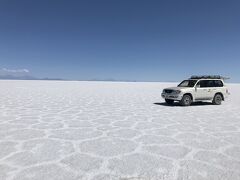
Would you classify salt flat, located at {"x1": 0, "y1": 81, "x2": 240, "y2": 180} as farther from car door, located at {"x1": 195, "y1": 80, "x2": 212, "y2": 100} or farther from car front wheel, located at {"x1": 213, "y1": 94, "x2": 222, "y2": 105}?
car front wheel, located at {"x1": 213, "y1": 94, "x2": 222, "y2": 105}

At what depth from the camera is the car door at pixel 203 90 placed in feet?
51.4

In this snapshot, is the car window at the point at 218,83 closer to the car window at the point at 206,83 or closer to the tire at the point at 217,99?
the car window at the point at 206,83

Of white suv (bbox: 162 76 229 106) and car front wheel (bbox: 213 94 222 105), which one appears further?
car front wheel (bbox: 213 94 222 105)

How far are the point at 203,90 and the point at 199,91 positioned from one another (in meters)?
0.38

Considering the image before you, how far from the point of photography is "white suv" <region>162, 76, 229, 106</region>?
50.1ft

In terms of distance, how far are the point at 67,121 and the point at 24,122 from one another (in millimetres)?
1670

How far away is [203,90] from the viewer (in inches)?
624

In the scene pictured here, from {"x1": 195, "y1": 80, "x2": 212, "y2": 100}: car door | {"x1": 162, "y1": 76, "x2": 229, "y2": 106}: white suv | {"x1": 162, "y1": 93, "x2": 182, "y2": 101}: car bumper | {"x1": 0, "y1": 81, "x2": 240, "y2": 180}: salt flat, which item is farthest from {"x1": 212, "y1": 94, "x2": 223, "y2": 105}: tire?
{"x1": 0, "y1": 81, "x2": 240, "y2": 180}: salt flat

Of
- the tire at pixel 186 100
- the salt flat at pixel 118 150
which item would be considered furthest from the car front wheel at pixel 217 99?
the salt flat at pixel 118 150

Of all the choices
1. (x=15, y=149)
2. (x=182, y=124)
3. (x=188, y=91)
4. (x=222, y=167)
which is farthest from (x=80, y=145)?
(x=188, y=91)

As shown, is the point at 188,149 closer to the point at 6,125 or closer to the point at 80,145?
the point at 80,145

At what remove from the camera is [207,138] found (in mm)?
6773

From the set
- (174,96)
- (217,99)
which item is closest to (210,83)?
(217,99)

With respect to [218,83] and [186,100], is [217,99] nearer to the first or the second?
[218,83]
